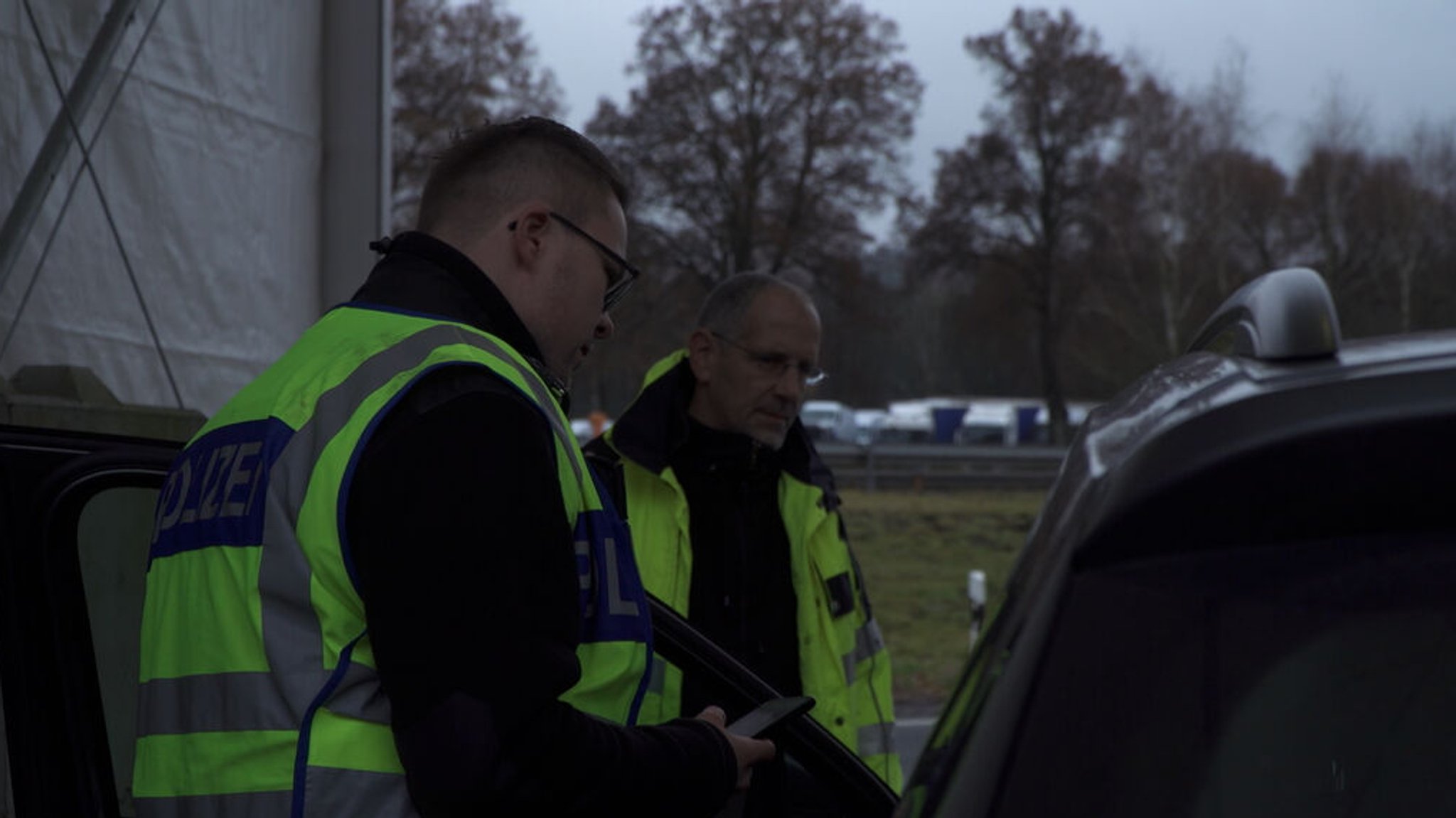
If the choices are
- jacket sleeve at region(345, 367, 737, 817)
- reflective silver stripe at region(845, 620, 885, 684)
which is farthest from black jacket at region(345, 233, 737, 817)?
reflective silver stripe at region(845, 620, 885, 684)

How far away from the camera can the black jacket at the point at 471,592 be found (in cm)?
162

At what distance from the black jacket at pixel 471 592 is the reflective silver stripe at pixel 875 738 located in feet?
6.32

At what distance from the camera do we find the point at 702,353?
151 inches

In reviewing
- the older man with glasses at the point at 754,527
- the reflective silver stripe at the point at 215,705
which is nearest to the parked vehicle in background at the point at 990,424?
the older man with glasses at the point at 754,527

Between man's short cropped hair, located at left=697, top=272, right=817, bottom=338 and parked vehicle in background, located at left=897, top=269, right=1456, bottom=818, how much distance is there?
8.92 ft

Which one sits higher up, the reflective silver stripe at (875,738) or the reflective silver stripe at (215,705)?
the reflective silver stripe at (215,705)

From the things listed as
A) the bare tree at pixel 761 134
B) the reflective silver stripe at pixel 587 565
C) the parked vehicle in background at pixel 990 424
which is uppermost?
the bare tree at pixel 761 134

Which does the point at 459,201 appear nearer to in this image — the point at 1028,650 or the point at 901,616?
the point at 1028,650

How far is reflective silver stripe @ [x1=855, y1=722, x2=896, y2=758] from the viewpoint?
3580mm

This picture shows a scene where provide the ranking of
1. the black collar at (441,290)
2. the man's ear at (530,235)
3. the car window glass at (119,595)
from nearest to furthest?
the black collar at (441,290) → the man's ear at (530,235) → the car window glass at (119,595)

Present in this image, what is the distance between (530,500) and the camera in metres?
1.65

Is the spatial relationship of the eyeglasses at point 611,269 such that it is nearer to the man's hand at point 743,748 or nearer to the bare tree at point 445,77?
the man's hand at point 743,748

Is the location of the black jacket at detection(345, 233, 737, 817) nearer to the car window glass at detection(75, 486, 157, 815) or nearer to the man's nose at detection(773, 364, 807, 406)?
A: the car window glass at detection(75, 486, 157, 815)

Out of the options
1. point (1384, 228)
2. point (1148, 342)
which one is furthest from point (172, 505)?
point (1148, 342)
